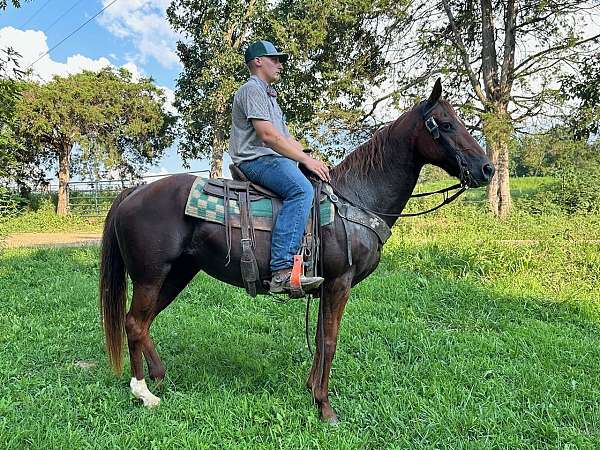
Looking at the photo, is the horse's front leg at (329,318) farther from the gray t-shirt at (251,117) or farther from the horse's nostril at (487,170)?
the horse's nostril at (487,170)

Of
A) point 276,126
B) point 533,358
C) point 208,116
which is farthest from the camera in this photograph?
point 208,116

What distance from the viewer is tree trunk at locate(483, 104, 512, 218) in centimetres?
1072

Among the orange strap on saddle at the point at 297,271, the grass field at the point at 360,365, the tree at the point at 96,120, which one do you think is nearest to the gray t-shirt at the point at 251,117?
the orange strap on saddle at the point at 297,271

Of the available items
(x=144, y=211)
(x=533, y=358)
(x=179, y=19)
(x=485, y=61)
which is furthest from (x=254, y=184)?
(x=179, y=19)

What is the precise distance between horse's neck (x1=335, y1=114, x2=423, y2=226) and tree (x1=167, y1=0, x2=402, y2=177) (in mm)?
9880

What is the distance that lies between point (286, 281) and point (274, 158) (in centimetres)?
81

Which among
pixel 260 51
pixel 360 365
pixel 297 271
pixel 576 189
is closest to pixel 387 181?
pixel 297 271

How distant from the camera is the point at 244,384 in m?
3.36

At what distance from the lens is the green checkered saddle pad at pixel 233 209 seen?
2996mm

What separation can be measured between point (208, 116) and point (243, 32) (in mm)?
3501

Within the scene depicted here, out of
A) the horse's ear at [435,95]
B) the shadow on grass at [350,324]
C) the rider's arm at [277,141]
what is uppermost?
the horse's ear at [435,95]

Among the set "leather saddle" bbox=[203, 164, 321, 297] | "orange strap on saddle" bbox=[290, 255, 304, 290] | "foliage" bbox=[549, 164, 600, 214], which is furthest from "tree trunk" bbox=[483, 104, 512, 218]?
"orange strap on saddle" bbox=[290, 255, 304, 290]

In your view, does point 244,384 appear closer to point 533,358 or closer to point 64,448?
point 64,448

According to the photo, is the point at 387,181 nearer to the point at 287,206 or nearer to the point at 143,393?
the point at 287,206
